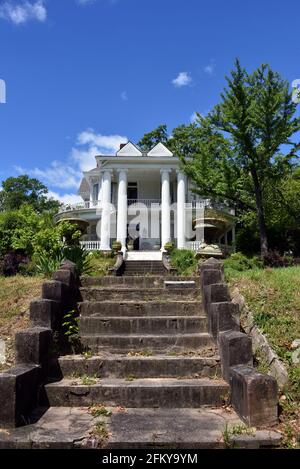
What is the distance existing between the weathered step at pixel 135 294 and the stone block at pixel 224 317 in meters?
1.43

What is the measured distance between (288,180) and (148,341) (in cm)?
2256

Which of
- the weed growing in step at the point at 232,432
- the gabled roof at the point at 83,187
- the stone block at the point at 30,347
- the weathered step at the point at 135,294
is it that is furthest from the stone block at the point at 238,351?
the gabled roof at the point at 83,187

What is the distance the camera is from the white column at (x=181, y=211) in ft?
83.1

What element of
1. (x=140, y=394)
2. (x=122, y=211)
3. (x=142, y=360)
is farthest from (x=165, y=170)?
(x=140, y=394)

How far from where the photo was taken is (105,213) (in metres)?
26.5

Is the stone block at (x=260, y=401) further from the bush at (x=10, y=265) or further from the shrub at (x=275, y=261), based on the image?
the shrub at (x=275, y=261)

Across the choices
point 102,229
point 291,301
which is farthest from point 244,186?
point 291,301

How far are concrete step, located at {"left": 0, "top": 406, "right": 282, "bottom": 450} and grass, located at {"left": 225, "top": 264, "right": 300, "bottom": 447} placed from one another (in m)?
0.37

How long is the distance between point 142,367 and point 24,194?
50.3 metres

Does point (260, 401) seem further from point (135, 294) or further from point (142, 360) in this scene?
point (135, 294)

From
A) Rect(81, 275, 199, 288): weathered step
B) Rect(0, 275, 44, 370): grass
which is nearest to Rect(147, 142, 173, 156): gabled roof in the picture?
Rect(81, 275, 199, 288): weathered step

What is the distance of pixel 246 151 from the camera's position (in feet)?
68.5
